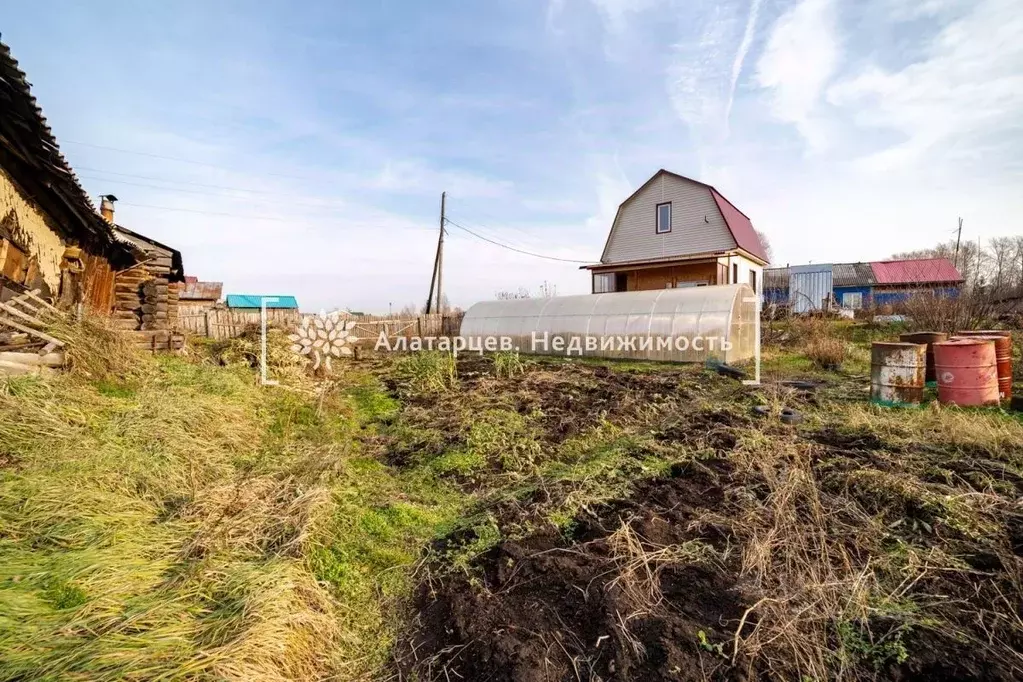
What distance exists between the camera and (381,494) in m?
4.17

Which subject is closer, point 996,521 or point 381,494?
point 996,521

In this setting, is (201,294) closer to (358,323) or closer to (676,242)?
(358,323)

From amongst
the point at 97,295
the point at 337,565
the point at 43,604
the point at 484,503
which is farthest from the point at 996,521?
the point at 97,295

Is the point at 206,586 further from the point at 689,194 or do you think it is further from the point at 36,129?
the point at 689,194

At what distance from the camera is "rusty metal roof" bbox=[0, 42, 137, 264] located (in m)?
3.90

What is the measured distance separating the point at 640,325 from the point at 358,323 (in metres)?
12.4

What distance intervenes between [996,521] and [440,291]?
2148cm

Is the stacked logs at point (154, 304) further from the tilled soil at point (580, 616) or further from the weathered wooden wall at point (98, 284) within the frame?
the tilled soil at point (580, 616)

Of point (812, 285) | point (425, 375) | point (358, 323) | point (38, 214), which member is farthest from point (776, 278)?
point (38, 214)

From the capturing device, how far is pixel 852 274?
2984 centimetres

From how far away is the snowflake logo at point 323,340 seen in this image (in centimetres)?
1084

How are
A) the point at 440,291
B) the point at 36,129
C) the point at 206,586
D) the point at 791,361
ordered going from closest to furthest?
the point at 206,586 < the point at 36,129 < the point at 791,361 < the point at 440,291

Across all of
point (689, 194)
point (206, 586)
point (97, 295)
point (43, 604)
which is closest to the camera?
point (43, 604)

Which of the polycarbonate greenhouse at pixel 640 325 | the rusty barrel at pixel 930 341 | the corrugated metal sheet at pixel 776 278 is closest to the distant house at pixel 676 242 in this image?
the polycarbonate greenhouse at pixel 640 325
